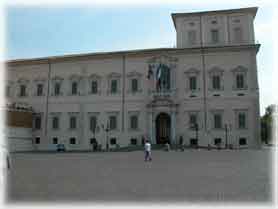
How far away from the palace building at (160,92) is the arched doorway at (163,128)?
109 millimetres

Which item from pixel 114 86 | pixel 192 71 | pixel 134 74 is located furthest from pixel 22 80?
pixel 192 71

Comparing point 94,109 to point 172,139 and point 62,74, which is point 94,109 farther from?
point 172,139

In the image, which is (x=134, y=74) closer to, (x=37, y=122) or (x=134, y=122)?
(x=134, y=122)

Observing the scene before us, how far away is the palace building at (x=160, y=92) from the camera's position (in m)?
32.2

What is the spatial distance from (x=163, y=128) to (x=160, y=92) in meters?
3.93

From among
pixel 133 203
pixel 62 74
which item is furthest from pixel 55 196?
pixel 62 74

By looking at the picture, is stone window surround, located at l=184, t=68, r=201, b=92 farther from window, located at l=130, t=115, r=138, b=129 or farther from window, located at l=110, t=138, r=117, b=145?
window, located at l=110, t=138, r=117, b=145

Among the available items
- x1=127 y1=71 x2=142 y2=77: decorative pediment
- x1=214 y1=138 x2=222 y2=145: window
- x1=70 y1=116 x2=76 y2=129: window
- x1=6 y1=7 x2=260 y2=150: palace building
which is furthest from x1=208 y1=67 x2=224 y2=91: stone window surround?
x1=70 y1=116 x2=76 y2=129: window

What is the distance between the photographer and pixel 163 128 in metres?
34.0

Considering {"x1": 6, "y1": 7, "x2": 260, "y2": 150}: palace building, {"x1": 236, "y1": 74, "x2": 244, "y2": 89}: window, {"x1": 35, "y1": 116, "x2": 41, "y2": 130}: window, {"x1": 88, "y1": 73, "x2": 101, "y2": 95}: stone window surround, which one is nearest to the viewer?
{"x1": 6, "y1": 7, "x2": 260, "y2": 150}: palace building

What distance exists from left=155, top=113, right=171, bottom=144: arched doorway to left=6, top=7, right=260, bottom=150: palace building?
11cm

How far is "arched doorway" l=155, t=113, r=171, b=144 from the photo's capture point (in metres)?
33.7

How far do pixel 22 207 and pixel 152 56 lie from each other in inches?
1204

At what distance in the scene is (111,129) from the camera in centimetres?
3472
